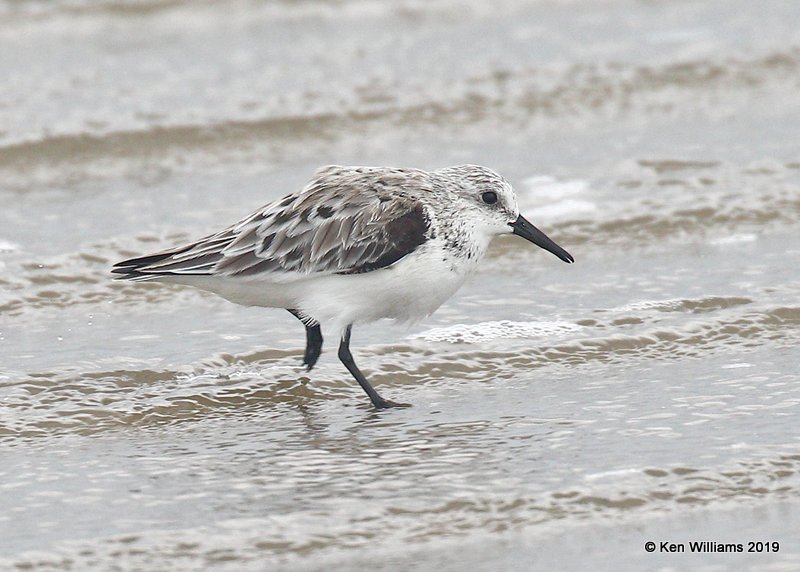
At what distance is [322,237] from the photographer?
271 inches

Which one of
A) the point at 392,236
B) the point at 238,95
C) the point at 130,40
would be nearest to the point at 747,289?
the point at 392,236

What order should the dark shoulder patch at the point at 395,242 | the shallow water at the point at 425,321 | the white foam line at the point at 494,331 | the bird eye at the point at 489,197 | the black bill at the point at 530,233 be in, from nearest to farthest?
the shallow water at the point at 425,321
the dark shoulder patch at the point at 395,242
the bird eye at the point at 489,197
the black bill at the point at 530,233
the white foam line at the point at 494,331

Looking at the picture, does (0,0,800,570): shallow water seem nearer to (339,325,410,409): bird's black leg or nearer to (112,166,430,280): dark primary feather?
(339,325,410,409): bird's black leg

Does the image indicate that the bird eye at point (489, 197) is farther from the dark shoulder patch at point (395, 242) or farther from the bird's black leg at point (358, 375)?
the bird's black leg at point (358, 375)

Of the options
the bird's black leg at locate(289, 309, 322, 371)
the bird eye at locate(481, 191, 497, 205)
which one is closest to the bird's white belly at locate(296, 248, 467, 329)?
the bird's black leg at locate(289, 309, 322, 371)

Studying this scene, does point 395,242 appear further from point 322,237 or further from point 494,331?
point 494,331

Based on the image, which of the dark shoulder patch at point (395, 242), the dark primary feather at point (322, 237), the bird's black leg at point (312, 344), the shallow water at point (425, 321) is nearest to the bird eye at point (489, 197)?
the dark primary feather at point (322, 237)

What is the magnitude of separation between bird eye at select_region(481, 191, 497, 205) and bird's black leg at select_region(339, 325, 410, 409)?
0.96 meters

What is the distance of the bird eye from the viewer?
23.3ft

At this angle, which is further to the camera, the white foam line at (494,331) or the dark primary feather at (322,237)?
the white foam line at (494,331)

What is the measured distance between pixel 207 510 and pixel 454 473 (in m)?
1.07

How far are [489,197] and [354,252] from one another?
81 cm

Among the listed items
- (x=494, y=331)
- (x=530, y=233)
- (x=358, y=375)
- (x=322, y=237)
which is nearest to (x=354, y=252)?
(x=322, y=237)

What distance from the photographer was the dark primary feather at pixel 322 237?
6.78 m
